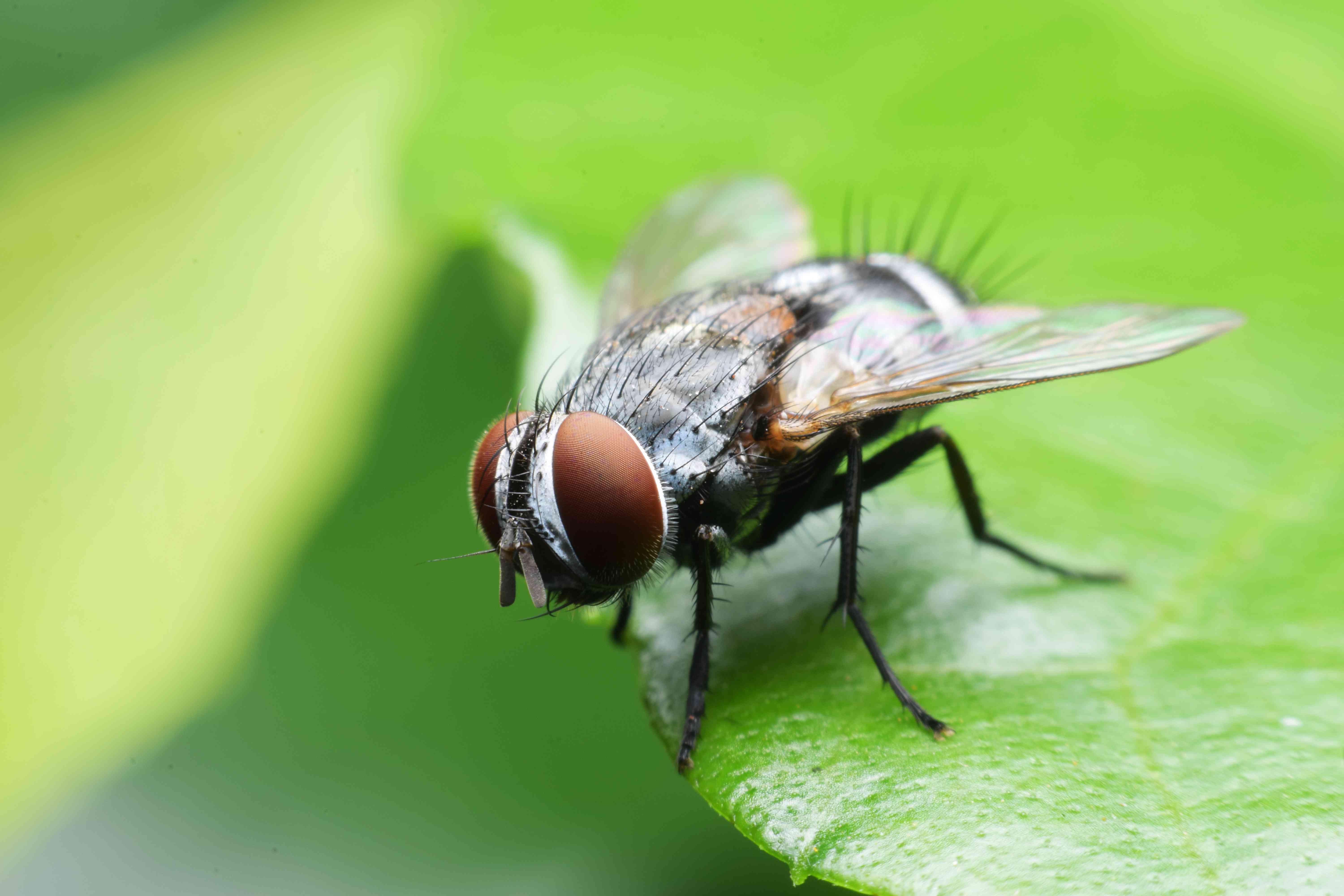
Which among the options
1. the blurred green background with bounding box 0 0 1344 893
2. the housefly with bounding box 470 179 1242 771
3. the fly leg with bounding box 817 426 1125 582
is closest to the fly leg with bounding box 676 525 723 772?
the housefly with bounding box 470 179 1242 771

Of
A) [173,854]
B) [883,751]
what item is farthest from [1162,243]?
[173,854]

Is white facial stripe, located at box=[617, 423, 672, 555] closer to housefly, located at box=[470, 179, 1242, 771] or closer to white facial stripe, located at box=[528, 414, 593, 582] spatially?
housefly, located at box=[470, 179, 1242, 771]

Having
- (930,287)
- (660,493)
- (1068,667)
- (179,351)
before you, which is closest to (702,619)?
(660,493)

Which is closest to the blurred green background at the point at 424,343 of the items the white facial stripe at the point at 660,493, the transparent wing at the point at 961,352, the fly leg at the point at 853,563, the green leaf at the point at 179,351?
the green leaf at the point at 179,351

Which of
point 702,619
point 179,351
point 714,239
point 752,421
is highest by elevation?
point 714,239

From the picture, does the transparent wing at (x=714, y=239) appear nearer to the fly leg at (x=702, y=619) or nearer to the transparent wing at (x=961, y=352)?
the transparent wing at (x=961, y=352)

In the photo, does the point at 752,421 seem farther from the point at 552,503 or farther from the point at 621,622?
the point at 621,622
